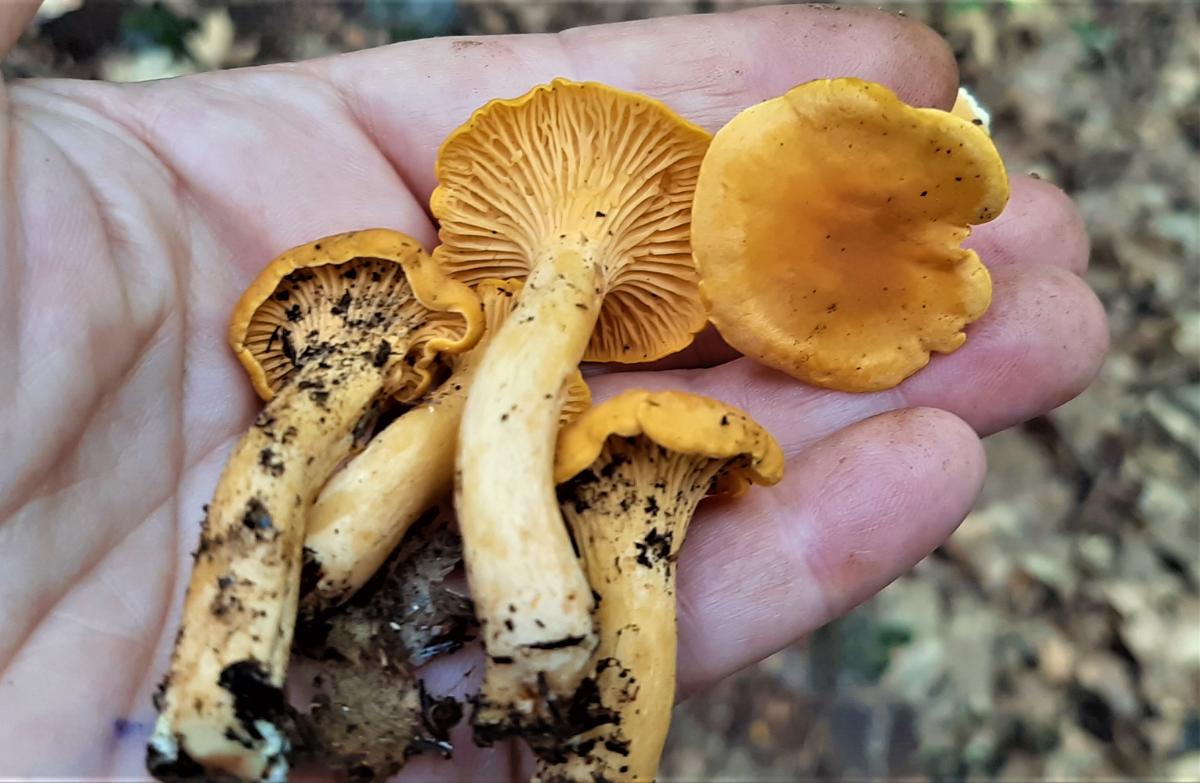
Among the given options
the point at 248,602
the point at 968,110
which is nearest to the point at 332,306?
the point at 248,602

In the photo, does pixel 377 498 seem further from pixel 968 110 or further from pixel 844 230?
pixel 968 110

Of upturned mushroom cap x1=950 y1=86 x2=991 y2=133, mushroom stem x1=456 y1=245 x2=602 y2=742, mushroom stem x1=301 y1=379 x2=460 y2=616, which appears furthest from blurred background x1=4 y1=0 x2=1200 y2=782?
mushroom stem x1=301 y1=379 x2=460 y2=616

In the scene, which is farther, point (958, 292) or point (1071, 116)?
point (1071, 116)

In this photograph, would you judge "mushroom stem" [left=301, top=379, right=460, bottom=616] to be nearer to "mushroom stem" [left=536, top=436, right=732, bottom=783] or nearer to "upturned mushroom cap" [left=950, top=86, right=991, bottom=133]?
"mushroom stem" [left=536, top=436, right=732, bottom=783]

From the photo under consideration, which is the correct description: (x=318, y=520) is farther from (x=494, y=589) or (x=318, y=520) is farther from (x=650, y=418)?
(x=650, y=418)

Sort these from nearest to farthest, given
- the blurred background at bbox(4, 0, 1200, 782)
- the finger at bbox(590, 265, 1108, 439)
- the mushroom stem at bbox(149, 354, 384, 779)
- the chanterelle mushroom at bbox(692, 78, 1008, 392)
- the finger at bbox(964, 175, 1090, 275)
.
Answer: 1. the mushroom stem at bbox(149, 354, 384, 779)
2. the chanterelle mushroom at bbox(692, 78, 1008, 392)
3. the finger at bbox(590, 265, 1108, 439)
4. the finger at bbox(964, 175, 1090, 275)
5. the blurred background at bbox(4, 0, 1200, 782)

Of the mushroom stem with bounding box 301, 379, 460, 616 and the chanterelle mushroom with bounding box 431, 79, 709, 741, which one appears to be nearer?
the chanterelle mushroom with bounding box 431, 79, 709, 741

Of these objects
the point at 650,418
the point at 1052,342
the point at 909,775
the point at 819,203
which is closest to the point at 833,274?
the point at 819,203
